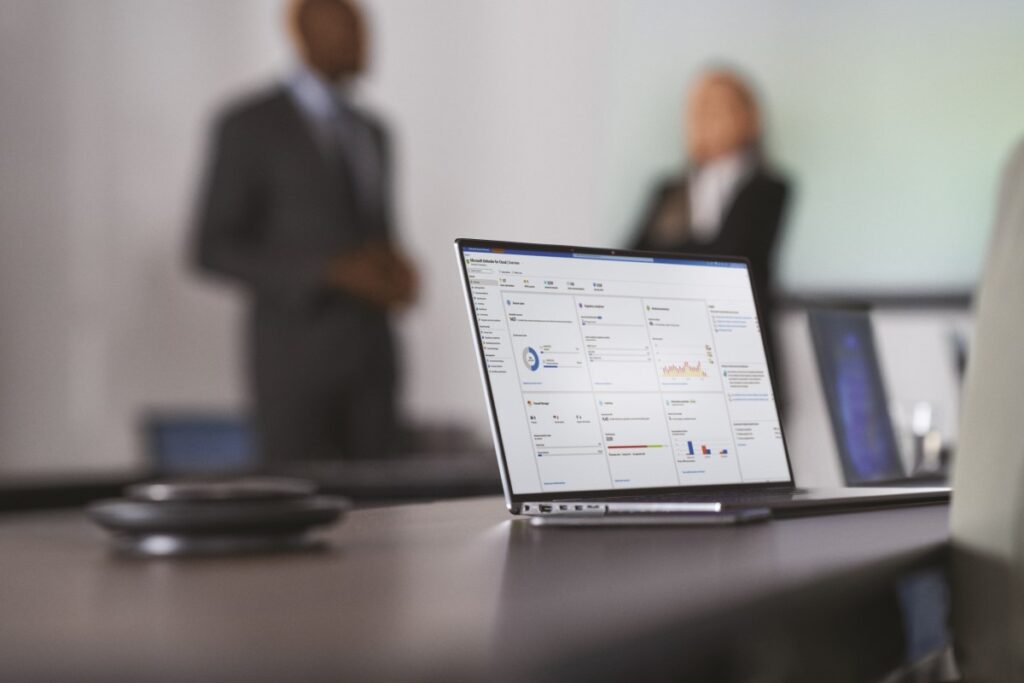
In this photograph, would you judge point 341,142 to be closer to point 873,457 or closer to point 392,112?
point 392,112

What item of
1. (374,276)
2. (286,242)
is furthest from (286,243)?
(374,276)

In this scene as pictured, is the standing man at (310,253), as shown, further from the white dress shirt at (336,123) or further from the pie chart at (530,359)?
the pie chart at (530,359)

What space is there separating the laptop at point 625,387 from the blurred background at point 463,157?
11.5 feet

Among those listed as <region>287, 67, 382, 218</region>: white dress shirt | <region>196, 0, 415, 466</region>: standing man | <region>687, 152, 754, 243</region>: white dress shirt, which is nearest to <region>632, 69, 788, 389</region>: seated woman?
<region>687, 152, 754, 243</region>: white dress shirt

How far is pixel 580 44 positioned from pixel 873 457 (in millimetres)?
4165

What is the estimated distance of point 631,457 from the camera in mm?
1032

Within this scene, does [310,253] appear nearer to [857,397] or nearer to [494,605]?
[857,397]

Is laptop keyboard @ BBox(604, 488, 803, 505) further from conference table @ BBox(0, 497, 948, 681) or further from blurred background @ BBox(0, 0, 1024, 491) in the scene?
blurred background @ BBox(0, 0, 1024, 491)

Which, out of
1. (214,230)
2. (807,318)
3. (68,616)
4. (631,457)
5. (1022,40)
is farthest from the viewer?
(1022,40)

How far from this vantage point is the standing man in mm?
3455

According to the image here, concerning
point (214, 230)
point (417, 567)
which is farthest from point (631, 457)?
point (214, 230)

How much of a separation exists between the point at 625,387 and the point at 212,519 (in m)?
0.38

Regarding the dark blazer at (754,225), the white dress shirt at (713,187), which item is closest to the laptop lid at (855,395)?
the dark blazer at (754,225)

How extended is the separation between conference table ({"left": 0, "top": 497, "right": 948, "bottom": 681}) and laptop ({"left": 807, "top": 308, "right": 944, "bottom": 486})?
54 cm
